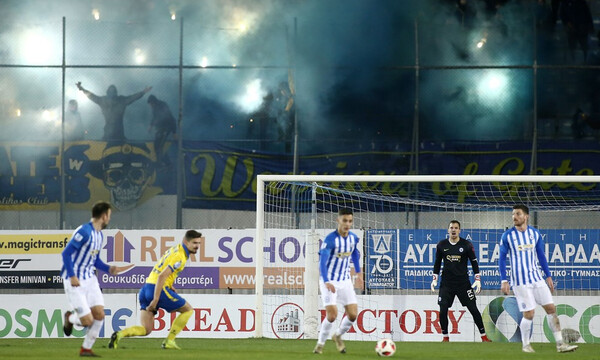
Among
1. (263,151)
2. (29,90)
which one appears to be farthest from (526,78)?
(29,90)

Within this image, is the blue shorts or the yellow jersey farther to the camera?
the blue shorts

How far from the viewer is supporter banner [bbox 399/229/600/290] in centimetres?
1728

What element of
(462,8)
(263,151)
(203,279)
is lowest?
(203,279)

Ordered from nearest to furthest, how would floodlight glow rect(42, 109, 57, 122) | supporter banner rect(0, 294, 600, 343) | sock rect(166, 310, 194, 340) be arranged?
1. sock rect(166, 310, 194, 340)
2. supporter banner rect(0, 294, 600, 343)
3. floodlight glow rect(42, 109, 57, 122)

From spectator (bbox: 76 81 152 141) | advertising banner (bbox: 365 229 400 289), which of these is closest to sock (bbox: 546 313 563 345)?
advertising banner (bbox: 365 229 400 289)

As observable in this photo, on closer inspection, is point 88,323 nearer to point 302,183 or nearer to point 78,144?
point 302,183

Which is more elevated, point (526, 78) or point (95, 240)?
point (526, 78)

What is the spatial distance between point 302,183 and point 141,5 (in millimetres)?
8462

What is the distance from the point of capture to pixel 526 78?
21.8 meters

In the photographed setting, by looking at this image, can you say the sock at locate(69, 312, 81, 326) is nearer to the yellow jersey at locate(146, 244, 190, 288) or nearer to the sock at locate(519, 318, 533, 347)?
the yellow jersey at locate(146, 244, 190, 288)

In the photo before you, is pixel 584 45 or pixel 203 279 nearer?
pixel 203 279

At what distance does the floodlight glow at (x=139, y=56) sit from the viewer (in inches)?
862

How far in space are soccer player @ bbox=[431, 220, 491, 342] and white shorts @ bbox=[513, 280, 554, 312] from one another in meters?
2.54

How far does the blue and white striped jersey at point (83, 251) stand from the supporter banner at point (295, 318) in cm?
588
